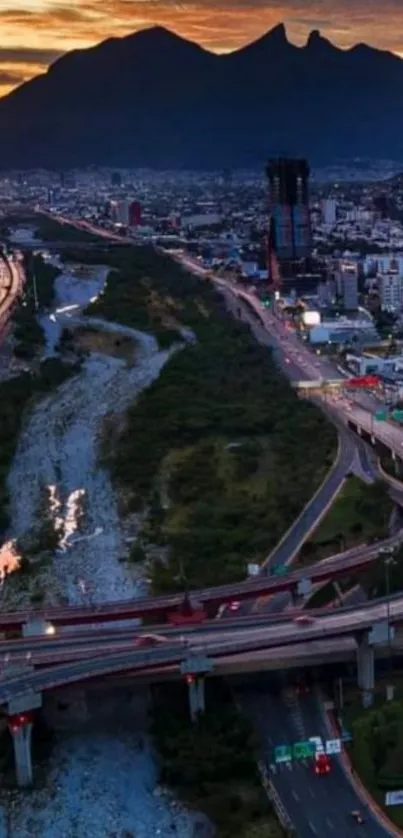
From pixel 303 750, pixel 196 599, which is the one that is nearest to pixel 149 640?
pixel 196 599

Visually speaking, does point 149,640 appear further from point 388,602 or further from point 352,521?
point 352,521

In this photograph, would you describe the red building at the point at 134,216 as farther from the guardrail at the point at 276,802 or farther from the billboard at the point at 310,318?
the guardrail at the point at 276,802

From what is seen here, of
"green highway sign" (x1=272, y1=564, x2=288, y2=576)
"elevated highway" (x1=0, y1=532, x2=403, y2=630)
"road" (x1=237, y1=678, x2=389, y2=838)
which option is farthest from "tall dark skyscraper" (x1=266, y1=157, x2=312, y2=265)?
"road" (x1=237, y1=678, x2=389, y2=838)

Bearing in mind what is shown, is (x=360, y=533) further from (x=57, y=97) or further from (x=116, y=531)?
(x=57, y=97)

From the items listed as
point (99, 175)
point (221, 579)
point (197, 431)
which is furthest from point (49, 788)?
point (99, 175)

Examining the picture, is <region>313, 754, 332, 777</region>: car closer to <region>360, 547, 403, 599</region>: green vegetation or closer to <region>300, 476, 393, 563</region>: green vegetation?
<region>360, 547, 403, 599</region>: green vegetation

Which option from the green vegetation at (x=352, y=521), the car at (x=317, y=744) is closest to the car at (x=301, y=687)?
the car at (x=317, y=744)
